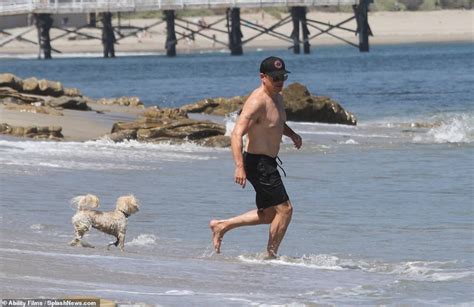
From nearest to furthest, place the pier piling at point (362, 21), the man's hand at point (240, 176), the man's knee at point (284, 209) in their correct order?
the man's hand at point (240, 176), the man's knee at point (284, 209), the pier piling at point (362, 21)

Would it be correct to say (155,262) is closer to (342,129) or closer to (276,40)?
(342,129)

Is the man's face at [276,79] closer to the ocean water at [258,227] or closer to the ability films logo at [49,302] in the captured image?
the ocean water at [258,227]

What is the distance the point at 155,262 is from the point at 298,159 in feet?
33.9

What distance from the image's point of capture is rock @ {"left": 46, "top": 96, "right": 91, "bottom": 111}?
26.5m

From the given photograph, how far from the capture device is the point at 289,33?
97.0 metres

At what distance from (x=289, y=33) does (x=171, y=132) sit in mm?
74838

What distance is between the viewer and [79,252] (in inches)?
413

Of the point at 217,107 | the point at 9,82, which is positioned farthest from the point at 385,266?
the point at 217,107

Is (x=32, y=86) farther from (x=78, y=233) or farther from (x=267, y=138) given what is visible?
(x=267, y=138)

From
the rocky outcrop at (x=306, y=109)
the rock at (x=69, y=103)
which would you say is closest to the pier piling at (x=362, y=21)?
the rocky outcrop at (x=306, y=109)

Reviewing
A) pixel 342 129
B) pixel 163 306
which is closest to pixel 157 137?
pixel 342 129

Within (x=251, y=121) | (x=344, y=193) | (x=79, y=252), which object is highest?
(x=251, y=121)

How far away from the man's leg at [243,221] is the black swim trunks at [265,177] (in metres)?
0.13

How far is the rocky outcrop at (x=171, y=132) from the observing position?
22.4m
